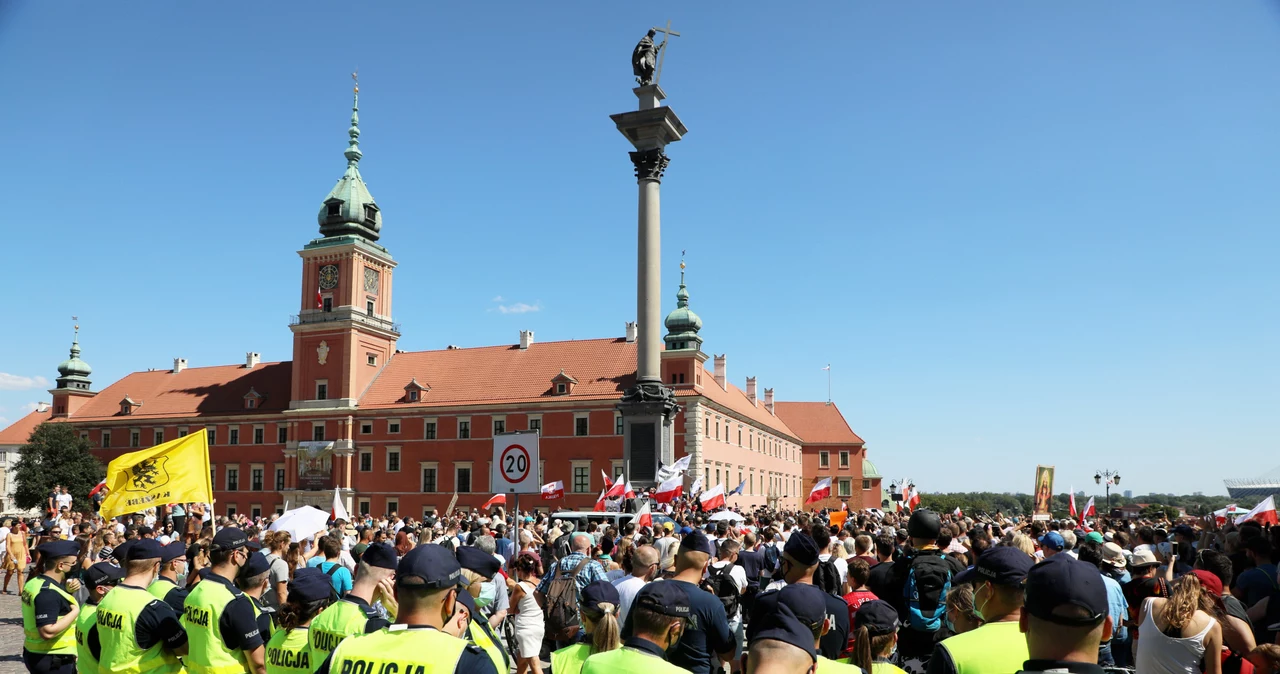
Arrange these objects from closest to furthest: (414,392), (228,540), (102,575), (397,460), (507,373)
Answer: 1. (228,540)
2. (102,575)
3. (397,460)
4. (414,392)
5. (507,373)

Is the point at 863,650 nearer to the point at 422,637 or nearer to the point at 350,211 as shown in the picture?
the point at 422,637

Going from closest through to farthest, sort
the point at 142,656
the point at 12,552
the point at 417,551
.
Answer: the point at 417,551
the point at 142,656
the point at 12,552

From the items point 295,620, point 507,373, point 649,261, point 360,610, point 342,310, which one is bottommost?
point 295,620

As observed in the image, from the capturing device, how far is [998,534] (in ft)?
51.0

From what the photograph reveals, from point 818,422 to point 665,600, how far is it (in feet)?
294

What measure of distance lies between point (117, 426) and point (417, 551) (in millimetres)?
76143

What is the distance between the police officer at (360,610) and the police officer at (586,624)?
1.08 m

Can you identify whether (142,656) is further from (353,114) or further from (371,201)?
(353,114)

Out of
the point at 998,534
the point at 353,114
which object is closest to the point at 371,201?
the point at 353,114

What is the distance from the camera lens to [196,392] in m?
70.0

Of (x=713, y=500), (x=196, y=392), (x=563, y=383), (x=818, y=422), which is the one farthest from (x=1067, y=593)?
(x=818, y=422)

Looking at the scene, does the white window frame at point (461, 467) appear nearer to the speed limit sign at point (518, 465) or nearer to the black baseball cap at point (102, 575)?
the speed limit sign at point (518, 465)

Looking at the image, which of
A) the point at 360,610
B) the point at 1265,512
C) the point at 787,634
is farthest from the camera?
the point at 1265,512

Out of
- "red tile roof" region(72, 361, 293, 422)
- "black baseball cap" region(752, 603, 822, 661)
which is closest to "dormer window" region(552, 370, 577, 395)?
"red tile roof" region(72, 361, 293, 422)
